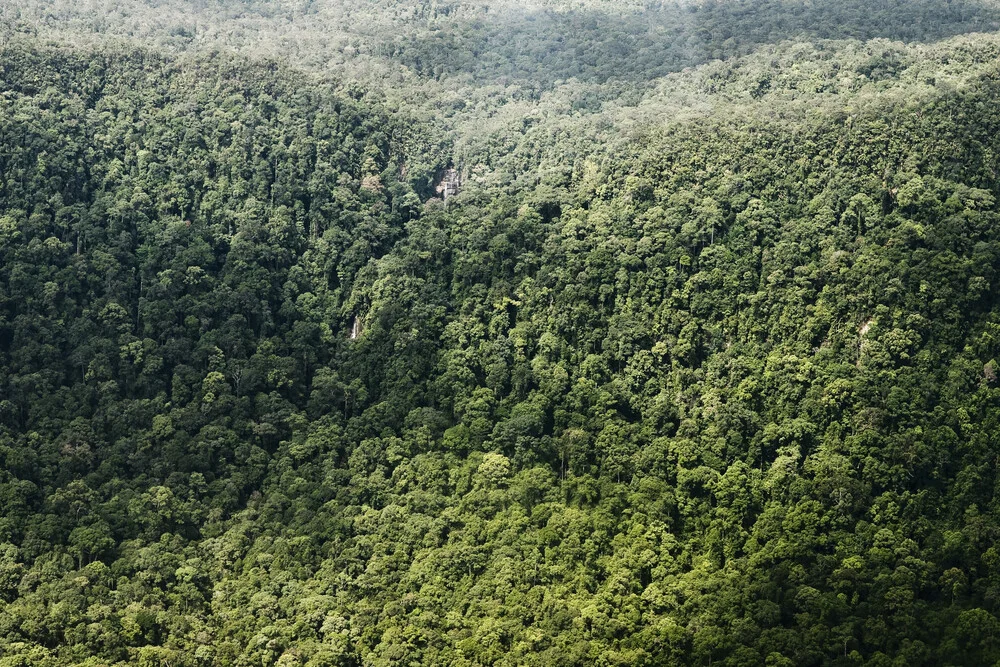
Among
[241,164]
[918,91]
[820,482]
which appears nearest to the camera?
[820,482]

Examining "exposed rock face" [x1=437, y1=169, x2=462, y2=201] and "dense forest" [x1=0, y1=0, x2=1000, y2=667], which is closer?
"dense forest" [x1=0, y1=0, x2=1000, y2=667]

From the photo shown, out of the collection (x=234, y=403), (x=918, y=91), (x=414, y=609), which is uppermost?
(x=918, y=91)

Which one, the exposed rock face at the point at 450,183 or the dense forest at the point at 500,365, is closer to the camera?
the dense forest at the point at 500,365

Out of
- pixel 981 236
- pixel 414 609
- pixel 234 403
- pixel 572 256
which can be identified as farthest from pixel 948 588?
pixel 234 403

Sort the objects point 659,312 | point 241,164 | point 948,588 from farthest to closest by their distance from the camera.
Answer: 1. point 241,164
2. point 659,312
3. point 948,588

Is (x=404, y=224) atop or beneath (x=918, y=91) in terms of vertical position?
beneath

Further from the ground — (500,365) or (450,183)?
(450,183)

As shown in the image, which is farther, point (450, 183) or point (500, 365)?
point (450, 183)

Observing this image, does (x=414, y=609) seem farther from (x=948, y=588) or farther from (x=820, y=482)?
(x=948, y=588)
